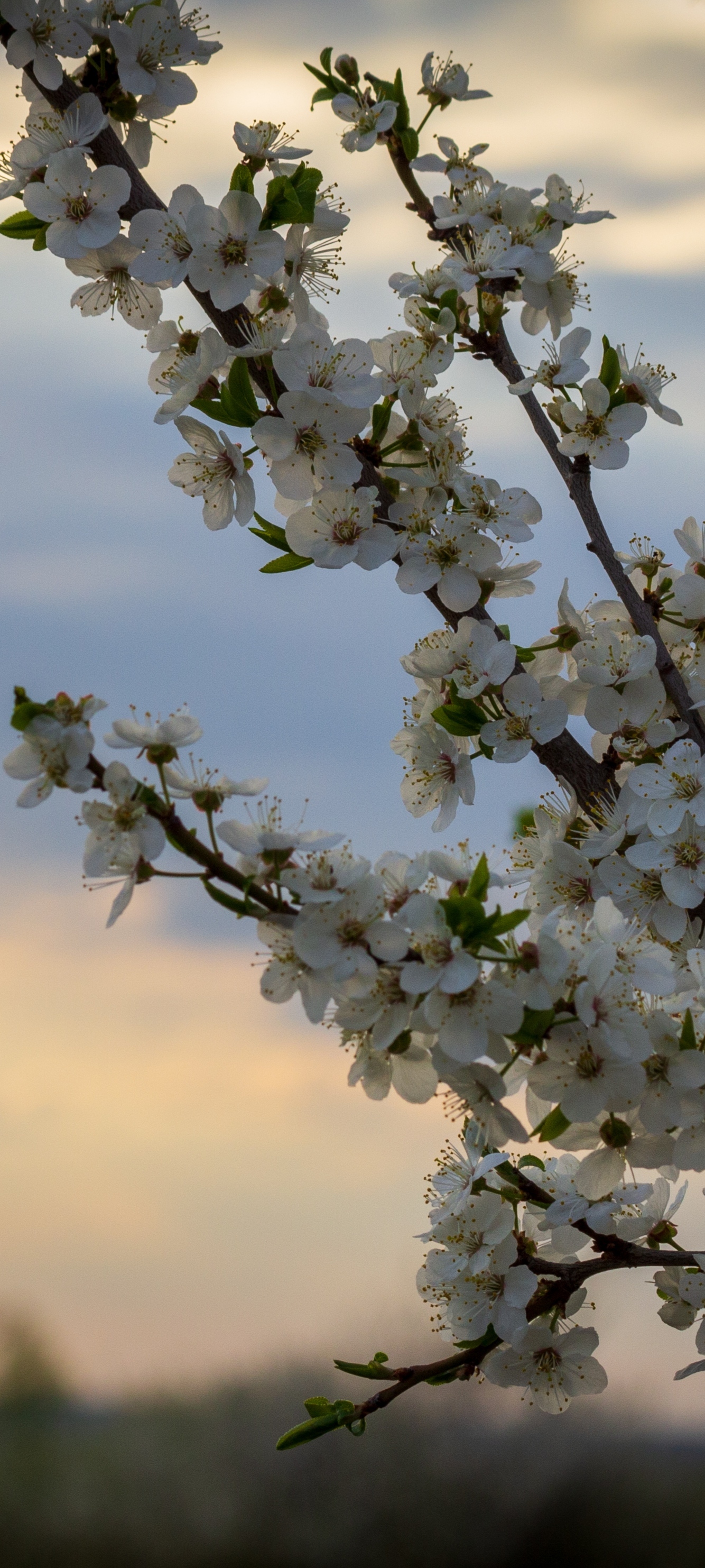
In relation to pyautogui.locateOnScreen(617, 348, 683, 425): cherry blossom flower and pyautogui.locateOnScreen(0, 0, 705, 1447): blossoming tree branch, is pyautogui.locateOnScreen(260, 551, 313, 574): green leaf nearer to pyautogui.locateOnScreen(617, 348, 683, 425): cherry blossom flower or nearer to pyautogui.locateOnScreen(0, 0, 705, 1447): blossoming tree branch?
pyautogui.locateOnScreen(0, 0, 705, 1447): blossoming tree branch

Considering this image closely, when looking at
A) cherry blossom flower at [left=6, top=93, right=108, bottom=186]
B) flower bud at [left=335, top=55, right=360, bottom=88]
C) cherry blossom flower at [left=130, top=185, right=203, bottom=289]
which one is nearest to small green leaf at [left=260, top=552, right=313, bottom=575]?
cherry blossom flower at [left=130, top=185, right=203, bottom=289]

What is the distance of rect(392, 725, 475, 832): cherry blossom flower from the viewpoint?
2.04 m

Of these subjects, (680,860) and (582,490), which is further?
(582,490)

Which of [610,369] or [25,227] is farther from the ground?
[25,227]

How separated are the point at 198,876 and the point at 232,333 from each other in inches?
38.7

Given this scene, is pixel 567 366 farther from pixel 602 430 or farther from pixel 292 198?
pixel 292 198

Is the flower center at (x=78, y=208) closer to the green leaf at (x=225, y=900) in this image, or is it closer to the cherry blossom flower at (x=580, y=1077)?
the green leaf at (x=225, y=900)

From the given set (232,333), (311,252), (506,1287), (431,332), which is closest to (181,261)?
(232,333)

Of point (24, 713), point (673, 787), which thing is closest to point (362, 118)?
point (673, 787)

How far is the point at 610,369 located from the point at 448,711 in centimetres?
64

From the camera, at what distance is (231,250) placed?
72.2 inches

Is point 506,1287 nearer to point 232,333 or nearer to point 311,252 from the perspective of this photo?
point 232,333

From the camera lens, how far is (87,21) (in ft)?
6.11

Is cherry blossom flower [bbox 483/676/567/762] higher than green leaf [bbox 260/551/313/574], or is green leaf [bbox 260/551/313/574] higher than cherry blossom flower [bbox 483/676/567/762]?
green leaf [bbox 260/551/313/574]
